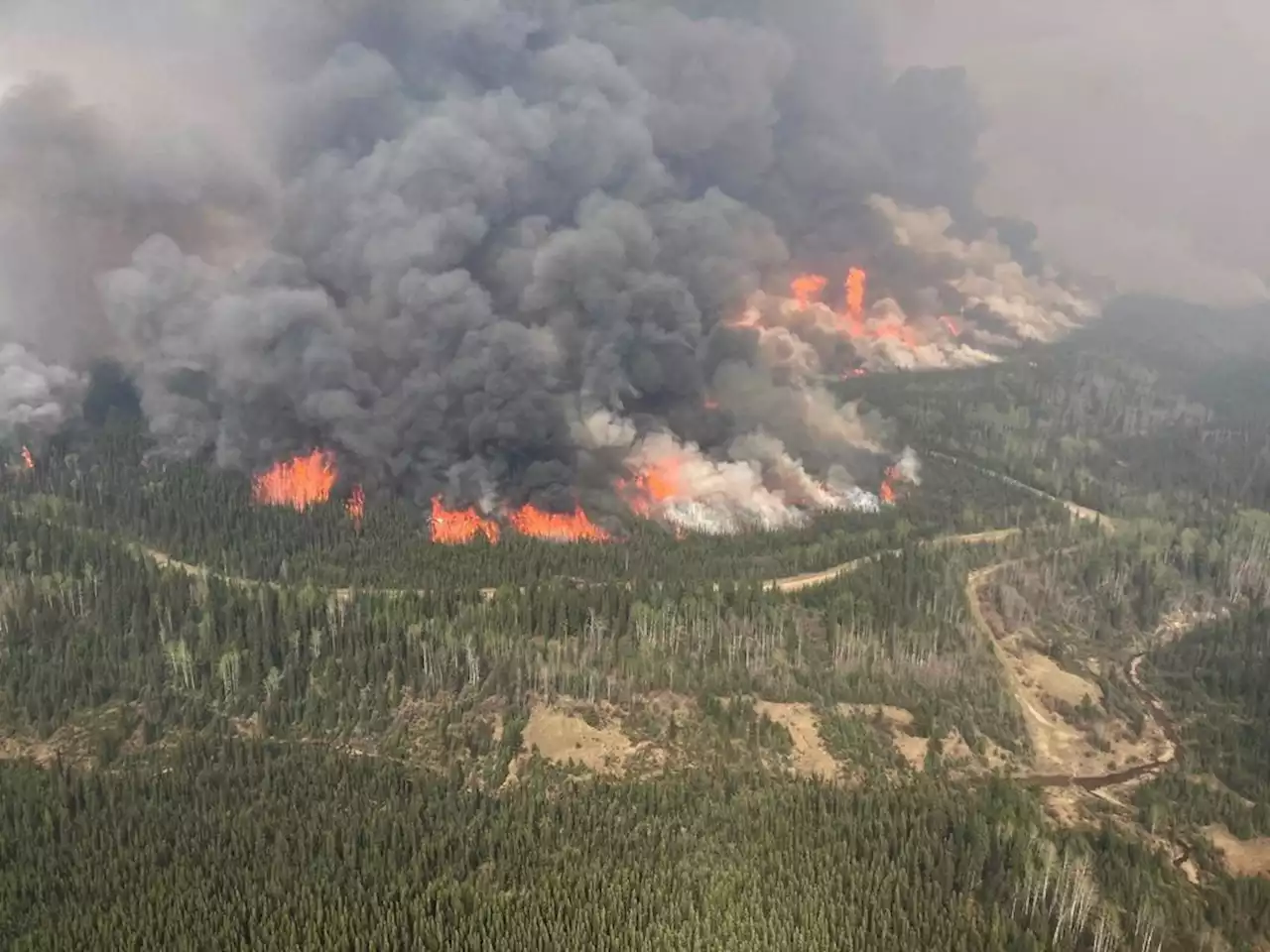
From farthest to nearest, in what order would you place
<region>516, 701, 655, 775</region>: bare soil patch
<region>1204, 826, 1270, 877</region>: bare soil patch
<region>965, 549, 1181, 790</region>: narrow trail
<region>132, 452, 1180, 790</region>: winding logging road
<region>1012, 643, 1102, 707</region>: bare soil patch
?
<region>1012, 643, 1102, 707</region>: bare soil patch < <region>132, 452, 1180, 790</region>: winding logging road < <region>965, 549, 1181, 790</region>: narrow trail < <region>516, 701, 655, 775</region>: bare soil patch < <region>1204, 826, 1270, 877</region>: bare soil patch

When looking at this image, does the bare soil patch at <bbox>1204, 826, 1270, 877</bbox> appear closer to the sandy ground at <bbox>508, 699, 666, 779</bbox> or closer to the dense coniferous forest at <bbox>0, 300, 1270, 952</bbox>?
the dense coniferous forest at <bbox>0, 300, 1270, 952</bbox>

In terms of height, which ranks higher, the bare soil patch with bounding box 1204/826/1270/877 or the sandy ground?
the sandy ground

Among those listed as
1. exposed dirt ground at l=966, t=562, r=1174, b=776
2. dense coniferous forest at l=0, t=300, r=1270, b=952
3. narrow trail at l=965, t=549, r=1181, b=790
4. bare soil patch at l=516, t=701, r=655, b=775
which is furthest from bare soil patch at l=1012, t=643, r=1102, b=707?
bare soil patch at l=516, t=701, r=655, b=775

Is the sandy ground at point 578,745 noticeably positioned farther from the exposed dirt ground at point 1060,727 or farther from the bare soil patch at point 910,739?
the exposed dirt ground at point 1060,727

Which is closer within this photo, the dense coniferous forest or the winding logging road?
the dense coniferous forest

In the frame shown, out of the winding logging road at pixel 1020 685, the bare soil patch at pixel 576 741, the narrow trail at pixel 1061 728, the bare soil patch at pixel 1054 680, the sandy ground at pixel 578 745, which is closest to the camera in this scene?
the sandy ground at pixel 578 745

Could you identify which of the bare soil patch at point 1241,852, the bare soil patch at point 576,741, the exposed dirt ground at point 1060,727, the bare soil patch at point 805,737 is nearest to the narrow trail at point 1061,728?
the exposed dirt ground at point 1060,727

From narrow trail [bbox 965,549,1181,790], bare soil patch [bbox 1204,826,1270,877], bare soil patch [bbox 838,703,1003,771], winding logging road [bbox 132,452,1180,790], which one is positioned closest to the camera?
bare soil patch [bbox 1204,826,1270,877]

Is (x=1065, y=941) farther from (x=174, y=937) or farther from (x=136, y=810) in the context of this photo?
(x=136, y=810)
